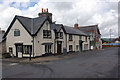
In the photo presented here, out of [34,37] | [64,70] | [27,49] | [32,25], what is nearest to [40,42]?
[34,37]

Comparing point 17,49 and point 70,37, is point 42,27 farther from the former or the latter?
point 70,37

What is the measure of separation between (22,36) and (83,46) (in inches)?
779

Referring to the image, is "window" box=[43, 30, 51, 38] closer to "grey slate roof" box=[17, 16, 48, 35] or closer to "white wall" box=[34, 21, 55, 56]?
"white wall" box=[34, 21, 55, 56]

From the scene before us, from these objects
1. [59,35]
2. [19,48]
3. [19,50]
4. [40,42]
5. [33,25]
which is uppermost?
[33,25]

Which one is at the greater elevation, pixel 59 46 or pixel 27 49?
pixel 59 46

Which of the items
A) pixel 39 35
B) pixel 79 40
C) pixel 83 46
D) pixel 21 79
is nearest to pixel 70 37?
pixel 79 40

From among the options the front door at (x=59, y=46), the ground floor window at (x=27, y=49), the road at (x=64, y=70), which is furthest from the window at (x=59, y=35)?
the road at (x=64, y=70)

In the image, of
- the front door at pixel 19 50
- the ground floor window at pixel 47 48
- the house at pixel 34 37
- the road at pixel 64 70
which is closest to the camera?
the road at pixel 64 70

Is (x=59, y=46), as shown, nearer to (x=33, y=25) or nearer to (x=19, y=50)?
(x=33, y=25)

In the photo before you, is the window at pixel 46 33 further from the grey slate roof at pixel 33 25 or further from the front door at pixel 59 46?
the front door at pixel 59 46

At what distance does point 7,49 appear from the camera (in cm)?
2356

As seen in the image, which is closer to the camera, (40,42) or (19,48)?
(40,42)

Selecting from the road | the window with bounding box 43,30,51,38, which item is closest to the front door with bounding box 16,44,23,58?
the window with bounding box 43,30,51,38

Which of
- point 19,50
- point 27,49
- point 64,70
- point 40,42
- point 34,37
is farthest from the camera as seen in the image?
point 19,50
